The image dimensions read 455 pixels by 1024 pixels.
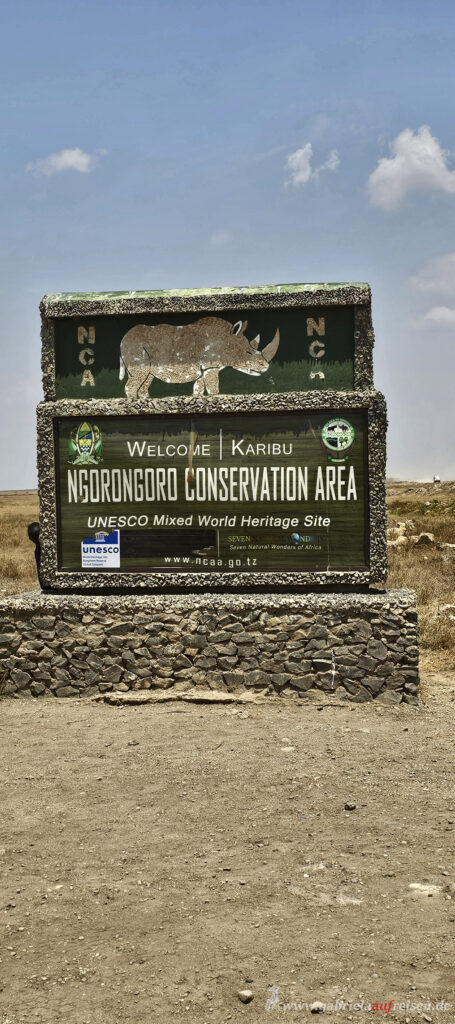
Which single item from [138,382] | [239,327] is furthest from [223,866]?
[239,327]

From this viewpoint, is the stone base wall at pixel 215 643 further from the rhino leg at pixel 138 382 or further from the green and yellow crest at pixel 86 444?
the rhino leg at pixel 138 382

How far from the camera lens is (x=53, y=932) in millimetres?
3742

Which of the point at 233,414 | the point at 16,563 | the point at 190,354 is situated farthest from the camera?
the point at 16,563

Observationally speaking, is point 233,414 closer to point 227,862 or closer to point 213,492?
point 213,492

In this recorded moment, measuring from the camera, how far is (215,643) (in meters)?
7.52

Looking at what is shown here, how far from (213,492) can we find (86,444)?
1441mm

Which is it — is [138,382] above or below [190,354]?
below

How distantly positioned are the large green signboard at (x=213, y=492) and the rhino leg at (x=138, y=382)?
0.90ft

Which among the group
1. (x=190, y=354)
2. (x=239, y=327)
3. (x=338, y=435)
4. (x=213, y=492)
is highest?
(x=239, y=327)

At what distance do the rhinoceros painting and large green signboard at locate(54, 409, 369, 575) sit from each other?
1.36 ft

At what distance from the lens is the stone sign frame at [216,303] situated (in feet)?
24.8

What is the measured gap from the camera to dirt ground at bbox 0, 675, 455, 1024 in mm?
3285

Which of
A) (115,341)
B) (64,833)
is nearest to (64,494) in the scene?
(115,341)

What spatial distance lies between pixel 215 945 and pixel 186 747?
2.75 meters
